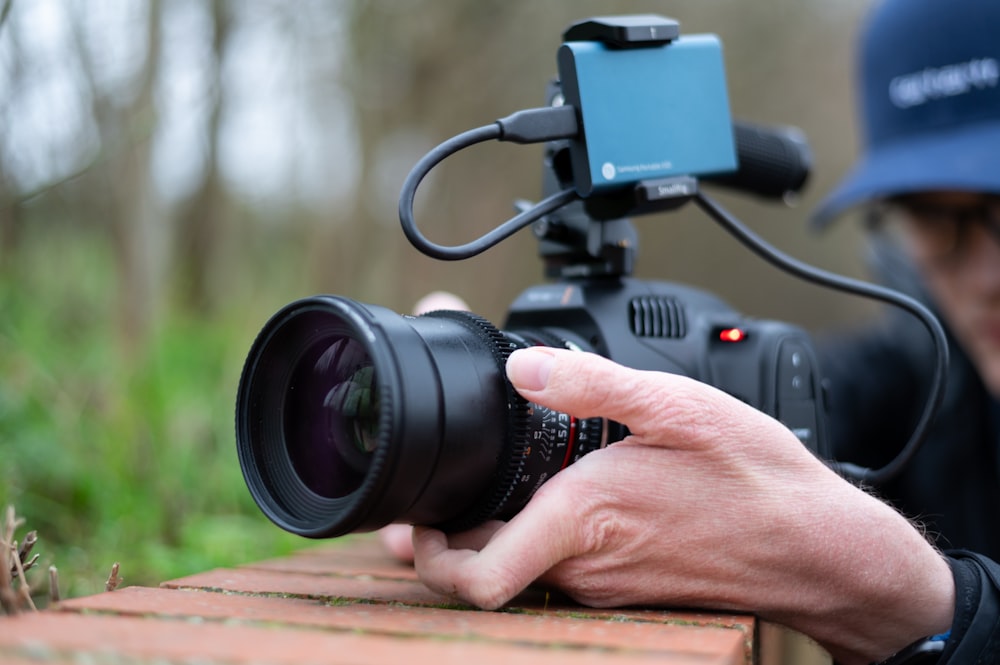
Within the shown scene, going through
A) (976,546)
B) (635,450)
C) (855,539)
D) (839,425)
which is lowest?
(976,546)

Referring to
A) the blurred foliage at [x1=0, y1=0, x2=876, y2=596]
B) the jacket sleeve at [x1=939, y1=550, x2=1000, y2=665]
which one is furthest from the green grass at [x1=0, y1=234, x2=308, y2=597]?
the jacket sleeve at [x1=939, y1=550, x2=1000, y2=665]

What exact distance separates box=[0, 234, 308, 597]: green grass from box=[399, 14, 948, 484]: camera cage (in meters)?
0.91

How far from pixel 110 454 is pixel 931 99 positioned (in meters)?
2.13

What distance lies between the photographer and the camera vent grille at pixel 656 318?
1.48 m

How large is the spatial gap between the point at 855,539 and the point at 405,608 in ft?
1.74

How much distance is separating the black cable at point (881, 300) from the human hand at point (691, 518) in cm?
23

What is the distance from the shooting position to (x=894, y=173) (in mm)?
2490

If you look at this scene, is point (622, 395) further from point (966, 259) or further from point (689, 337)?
point (966, 259)

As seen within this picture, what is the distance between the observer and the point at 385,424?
1.08 m

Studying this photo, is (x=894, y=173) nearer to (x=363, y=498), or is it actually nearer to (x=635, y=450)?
(x=635, y=450)

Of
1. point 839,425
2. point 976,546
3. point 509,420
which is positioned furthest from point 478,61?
point 509,420

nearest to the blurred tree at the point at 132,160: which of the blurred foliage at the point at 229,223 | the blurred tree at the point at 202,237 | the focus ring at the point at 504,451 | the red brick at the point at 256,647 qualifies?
the blurred foliage at the point at 229,223

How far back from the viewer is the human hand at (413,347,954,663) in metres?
1.20

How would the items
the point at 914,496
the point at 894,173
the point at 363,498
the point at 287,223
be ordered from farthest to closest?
the point at 287,223 < the point at 914,496 < the point at 894,173 < the point at 363,498
